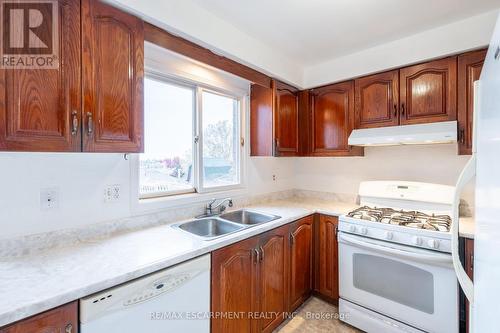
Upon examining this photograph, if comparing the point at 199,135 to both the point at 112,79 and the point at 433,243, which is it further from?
the point at 433,243

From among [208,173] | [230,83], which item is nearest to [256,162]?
[208,173]

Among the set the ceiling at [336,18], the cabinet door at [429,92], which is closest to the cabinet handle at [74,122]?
the ceiling at [336,18]

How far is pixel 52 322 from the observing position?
2.82 feet

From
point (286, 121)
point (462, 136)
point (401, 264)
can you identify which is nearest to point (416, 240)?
point (401, 264)

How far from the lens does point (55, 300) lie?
2.78 feet

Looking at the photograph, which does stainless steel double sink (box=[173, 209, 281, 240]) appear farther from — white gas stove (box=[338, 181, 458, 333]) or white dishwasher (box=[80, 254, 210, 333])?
white gas stove (box=[338, 181, 458, 333])

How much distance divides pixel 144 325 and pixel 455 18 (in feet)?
9.12

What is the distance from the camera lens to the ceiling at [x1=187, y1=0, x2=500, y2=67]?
5.28ft

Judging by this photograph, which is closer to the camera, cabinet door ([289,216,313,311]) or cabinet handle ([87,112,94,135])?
cabinet handle ([87,112,94,135])

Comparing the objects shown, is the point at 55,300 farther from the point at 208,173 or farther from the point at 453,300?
the point at 453,300

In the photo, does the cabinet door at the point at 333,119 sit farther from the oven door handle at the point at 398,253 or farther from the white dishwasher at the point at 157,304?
the white dishwasher at the point at 157,304

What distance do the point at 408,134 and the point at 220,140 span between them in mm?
1640

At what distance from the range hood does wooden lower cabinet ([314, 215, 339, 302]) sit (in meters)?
0.78

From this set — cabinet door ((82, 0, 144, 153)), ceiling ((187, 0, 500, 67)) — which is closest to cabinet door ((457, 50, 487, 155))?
ceiling ((187, 0, 500, 67))
